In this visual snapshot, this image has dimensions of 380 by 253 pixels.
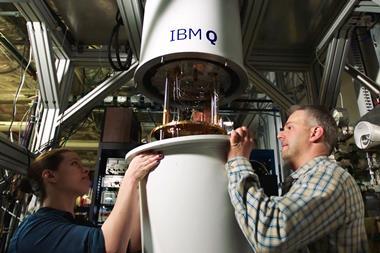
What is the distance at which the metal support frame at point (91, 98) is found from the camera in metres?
1.66

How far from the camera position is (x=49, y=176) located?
1.11 metres

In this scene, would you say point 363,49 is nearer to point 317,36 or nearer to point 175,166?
point 317,36

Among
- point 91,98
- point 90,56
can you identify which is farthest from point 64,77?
point 91,98

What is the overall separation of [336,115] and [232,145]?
1.00 meters

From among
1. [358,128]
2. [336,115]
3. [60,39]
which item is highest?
[60,39]

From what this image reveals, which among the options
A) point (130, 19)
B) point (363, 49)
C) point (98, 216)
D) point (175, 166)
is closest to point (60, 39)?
point (130, 19)

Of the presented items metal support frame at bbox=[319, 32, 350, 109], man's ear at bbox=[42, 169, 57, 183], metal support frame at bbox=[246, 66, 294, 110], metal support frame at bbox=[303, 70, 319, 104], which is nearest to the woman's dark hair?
man's ear at bbox=[42, 169, 57, 183]

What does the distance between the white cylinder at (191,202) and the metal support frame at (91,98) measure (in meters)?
1.05

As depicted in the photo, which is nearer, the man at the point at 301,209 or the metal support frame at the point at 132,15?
the man at the point at 301,209

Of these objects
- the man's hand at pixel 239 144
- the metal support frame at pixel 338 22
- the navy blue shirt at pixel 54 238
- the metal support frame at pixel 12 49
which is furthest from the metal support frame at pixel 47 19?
the metal support frame at pixel 338 22

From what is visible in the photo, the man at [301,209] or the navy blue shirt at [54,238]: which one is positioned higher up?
the man at [301,209]

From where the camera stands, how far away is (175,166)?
720 millimetres

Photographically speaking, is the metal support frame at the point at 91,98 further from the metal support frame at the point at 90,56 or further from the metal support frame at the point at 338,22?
the metal support frame at the point at 338,22

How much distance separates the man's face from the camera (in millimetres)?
910
